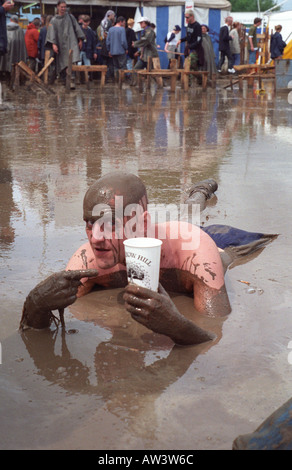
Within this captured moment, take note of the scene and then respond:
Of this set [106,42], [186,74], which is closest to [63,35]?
[106,42]

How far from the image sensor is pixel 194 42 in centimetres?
1736

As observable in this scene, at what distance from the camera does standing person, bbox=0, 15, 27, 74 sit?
15656 millimetres

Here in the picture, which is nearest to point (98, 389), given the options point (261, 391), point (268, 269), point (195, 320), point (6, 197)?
point (261, 391)

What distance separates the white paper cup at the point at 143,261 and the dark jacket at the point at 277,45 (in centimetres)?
1924

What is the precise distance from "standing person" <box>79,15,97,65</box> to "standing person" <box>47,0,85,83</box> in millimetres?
2716

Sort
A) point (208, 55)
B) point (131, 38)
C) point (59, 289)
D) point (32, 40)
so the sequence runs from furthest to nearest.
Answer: point (131, 38) → point (32, 40) → point (208, 55) → point (59, 289)

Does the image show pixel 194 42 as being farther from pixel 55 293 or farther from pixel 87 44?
pixel 55 293

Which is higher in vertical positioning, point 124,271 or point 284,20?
point 284,20

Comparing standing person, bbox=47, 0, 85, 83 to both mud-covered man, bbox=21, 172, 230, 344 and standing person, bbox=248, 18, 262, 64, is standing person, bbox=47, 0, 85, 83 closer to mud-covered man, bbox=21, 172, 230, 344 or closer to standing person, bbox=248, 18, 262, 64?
standing person, bbox=248, 18, 262, 64

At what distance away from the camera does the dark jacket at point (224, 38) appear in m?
21.0

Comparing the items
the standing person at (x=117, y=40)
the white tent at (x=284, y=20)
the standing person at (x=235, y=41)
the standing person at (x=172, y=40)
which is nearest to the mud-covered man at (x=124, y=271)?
the standing person at (x=117, y=40)

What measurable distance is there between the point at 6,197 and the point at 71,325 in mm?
2726

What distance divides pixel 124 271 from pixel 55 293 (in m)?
0.68

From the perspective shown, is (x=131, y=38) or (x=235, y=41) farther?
(x=235, y=41)
